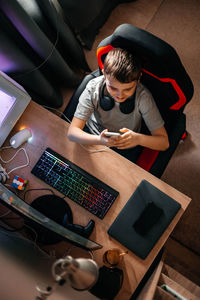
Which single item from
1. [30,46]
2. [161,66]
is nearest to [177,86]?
[161,66]

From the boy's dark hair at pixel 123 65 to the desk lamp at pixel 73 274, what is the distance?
727 millimetres

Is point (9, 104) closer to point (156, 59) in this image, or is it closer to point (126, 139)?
point (126, 139)

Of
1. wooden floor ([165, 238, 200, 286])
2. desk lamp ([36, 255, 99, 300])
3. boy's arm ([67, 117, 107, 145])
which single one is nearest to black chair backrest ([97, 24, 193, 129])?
boy's arm ([67, 117, 107, 145])

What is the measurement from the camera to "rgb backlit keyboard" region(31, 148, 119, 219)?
4.14 feet

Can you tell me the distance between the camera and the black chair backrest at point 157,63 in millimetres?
1097

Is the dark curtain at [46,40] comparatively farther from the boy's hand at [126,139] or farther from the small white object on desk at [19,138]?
the boy's hand at [126,139]

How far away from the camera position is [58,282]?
63cm

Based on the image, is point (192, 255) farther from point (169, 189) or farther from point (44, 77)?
point (44, 77)

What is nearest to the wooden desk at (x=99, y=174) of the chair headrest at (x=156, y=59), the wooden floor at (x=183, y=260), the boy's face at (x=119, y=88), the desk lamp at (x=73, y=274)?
the boy's face at (x=119, y=88)

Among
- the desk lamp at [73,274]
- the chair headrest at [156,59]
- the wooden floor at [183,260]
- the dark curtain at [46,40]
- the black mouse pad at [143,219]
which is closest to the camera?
the desk lamp at [73,274]

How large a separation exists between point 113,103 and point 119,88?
15 centimetres

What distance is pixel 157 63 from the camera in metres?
1.13

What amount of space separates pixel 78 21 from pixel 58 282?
5.18 ft

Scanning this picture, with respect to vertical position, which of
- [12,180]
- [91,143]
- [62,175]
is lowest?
[12,180]
